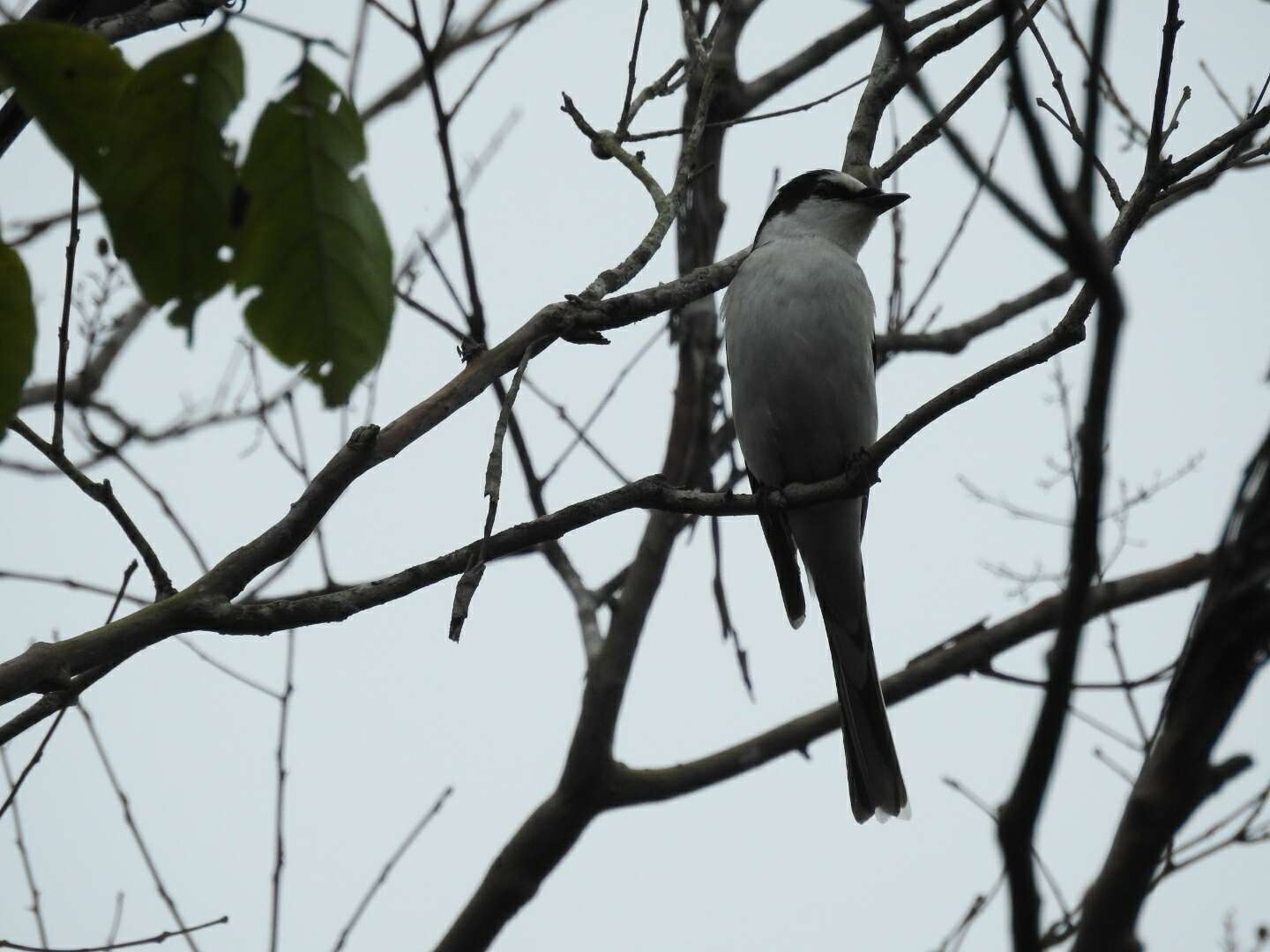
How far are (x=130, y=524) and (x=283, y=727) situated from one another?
64.5 inches

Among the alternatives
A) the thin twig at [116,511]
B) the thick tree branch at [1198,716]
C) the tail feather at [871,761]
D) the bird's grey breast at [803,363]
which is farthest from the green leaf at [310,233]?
the tail feather at [871,761]

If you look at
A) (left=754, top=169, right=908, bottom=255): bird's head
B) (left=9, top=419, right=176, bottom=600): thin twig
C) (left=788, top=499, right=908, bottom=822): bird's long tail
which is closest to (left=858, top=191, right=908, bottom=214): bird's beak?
(left=754, top=169, right=908, bottom=255): bird's head

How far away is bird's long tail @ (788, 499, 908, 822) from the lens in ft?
19.6

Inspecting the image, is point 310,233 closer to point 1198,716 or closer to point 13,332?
point 13,332

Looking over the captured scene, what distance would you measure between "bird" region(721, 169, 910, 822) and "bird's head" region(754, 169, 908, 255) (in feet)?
0.08

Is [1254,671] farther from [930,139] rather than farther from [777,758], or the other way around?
[777,758]

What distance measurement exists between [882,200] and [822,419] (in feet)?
4.11

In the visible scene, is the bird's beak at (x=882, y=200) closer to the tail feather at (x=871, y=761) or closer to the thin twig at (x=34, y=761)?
the tail feather at (x=871, y=761)

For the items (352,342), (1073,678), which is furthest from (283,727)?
(1073,678)

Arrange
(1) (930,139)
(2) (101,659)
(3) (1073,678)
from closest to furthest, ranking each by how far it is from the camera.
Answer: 1. (3) (1073,678)
2. (2) (101,659)
3. (1) (930,139)

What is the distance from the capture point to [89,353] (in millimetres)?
7270

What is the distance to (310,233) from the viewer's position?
139cm

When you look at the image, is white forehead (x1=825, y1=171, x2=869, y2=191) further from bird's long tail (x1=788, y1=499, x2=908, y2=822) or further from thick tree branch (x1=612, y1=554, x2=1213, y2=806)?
thick tree branch (x1=612, y1=554, x2=1213, y2=806)

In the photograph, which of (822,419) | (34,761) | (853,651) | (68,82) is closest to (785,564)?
(853,651)
